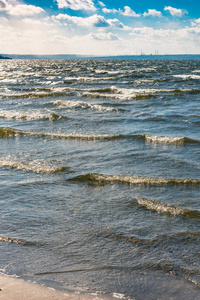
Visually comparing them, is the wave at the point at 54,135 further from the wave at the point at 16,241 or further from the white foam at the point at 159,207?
the wave at the point at 16,241

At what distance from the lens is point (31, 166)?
343 inches

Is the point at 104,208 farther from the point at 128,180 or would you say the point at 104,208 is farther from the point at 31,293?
the point at 31,293

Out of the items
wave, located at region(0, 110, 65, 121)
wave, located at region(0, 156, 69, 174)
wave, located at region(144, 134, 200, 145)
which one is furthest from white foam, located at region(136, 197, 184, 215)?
wave, located at region(0, 110, 65, 121)

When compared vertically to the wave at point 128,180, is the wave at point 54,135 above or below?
above

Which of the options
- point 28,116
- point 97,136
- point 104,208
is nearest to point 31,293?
point 104,208

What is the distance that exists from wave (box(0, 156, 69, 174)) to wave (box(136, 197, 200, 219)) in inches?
113

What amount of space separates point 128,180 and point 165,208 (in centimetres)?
167

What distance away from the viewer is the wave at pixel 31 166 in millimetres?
8391

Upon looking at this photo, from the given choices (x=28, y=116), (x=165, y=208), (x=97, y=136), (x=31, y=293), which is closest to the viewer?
(x=31, y=293)

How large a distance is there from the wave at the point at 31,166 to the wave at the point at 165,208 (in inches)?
113

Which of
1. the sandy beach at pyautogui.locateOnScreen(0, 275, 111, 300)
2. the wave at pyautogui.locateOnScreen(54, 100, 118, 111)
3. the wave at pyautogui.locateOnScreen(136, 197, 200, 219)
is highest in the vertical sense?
the wave at pyautogui.locateOnScreen(54, 100, 118, 111)

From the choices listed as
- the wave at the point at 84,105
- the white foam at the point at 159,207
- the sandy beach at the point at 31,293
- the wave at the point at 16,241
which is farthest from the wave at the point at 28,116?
the sandy beach at the point at 31,293

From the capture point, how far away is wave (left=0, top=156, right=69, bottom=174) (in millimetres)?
8391

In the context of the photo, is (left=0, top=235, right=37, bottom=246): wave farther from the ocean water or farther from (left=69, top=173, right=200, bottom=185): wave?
(left=69, top=173, right=200, bottom=185): wave
